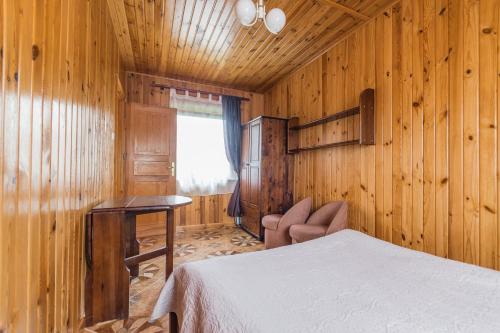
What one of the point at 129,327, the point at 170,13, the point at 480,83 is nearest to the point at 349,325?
the point at 129,327

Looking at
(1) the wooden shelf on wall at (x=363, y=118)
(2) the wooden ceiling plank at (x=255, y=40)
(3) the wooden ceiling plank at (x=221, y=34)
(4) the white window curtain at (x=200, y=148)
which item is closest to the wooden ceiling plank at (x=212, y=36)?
(3) the wooden ceiling plank at (x=221, y=34)

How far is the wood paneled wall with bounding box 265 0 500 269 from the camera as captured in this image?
161 cm

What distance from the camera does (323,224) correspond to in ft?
8.94

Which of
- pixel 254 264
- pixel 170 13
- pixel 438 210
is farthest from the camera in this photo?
pixel 170 13

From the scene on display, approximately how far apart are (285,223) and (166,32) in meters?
2.76

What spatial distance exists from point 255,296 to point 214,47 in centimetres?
307

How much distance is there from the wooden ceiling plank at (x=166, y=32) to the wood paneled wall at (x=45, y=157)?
74 centimetres

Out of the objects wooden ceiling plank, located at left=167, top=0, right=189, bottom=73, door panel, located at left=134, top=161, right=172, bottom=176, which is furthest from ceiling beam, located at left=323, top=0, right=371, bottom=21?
door panel, located at left=134, top=161, right=172, bottom=176

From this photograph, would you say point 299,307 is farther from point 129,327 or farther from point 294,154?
point 294,154

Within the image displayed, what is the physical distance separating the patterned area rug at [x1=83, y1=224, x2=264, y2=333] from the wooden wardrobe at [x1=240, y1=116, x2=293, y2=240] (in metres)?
0.44

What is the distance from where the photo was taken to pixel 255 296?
0.91m

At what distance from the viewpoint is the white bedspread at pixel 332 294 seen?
2.52 feet

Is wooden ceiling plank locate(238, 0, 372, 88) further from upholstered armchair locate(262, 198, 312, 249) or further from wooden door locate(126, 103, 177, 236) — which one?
upholstered armchair locate(262, 198, 312, 249)

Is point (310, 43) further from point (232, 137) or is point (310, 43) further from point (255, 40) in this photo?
point (232, 137)
